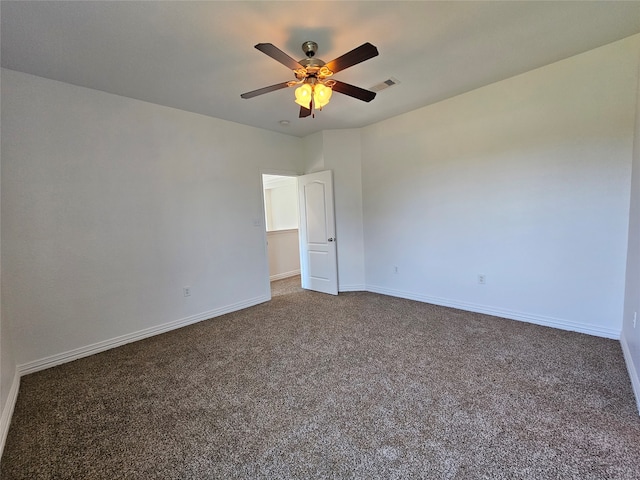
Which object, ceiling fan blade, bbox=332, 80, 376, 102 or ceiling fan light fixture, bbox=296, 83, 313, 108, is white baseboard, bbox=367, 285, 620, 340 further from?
ceiling fan light fixture, bbox=296, 83, 313, 108

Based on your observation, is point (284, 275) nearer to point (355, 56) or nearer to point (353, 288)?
point (353, 288)

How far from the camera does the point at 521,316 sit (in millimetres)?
3209

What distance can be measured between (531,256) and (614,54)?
197 centimetres

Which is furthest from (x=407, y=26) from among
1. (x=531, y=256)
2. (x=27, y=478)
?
(x=27, y=478)

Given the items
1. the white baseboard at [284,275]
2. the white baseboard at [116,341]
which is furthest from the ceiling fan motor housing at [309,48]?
the white baseboard at [284,275]

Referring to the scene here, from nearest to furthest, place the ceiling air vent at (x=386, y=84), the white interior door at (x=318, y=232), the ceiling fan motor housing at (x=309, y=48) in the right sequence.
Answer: the ceiling fan motor housing at (x=309, y=48), the ceiling air vent at (x=386, y=84), the white interior door at (x=318, y=232)

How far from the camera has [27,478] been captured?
1.45 metres

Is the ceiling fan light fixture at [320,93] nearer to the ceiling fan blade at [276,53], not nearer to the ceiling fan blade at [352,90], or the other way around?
the ceiling fan blade at [352,90]

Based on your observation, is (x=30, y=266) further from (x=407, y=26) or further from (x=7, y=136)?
(x=407, y=26)

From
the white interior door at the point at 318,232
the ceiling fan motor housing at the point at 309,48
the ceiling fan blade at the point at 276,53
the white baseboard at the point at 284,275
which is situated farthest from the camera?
the white baseboard at the point at 284,275

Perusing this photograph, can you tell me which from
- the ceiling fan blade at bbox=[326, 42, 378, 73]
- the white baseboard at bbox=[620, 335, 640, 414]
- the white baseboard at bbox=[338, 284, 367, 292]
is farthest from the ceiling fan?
the white baseboard at bbox=[338, 284, 367, 292]

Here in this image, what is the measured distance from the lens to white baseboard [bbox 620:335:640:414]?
1853mm

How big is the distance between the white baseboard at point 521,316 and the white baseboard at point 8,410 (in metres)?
4.15

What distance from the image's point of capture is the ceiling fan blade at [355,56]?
5.57ft
